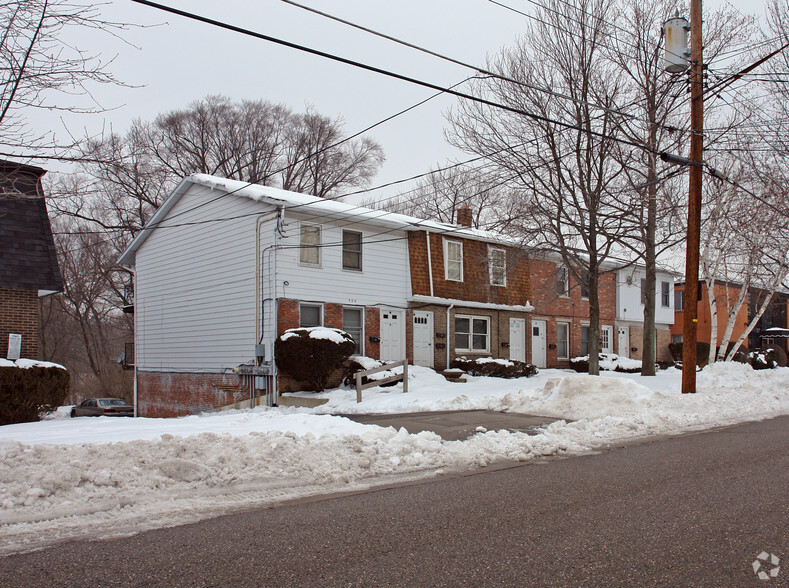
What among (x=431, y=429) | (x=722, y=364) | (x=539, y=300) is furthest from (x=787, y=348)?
(x=431, y=429)

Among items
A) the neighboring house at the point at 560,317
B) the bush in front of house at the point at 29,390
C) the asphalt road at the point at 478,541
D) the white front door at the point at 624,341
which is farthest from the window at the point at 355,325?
the white front door at the point at 624,341

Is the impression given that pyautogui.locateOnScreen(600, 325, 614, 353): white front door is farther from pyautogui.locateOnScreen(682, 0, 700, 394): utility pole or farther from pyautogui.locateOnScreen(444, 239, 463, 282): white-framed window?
pyautogui.locateOnScreen(682, 0, 700, 394): utility pole

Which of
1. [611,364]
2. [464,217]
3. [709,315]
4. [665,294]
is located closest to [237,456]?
[464,217]

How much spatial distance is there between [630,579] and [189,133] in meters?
42.2

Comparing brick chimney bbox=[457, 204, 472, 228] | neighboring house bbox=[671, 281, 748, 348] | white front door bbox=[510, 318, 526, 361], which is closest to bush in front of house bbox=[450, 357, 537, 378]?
white front door bbox=[510, 318, 526, 361]

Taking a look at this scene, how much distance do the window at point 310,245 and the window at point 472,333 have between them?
267 inches

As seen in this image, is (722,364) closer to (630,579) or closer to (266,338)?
(266,338)

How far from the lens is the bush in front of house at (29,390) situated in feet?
50.3

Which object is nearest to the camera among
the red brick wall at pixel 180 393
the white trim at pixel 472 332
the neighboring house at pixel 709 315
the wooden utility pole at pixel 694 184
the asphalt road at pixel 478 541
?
the asphalt road at pixel 478 541

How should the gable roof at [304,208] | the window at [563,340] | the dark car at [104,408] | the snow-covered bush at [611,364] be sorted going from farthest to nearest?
the window at [563,340] < the dark car at [104,408] < the snow-covered bush at [611,364] < the gable roof at [304,208]

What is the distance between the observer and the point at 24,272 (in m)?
18.1

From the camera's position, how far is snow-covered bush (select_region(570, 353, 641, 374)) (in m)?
28.8

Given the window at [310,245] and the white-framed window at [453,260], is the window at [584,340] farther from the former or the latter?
the window at [310,245]

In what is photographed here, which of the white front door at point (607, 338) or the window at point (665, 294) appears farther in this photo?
the window at point (665, 294)
